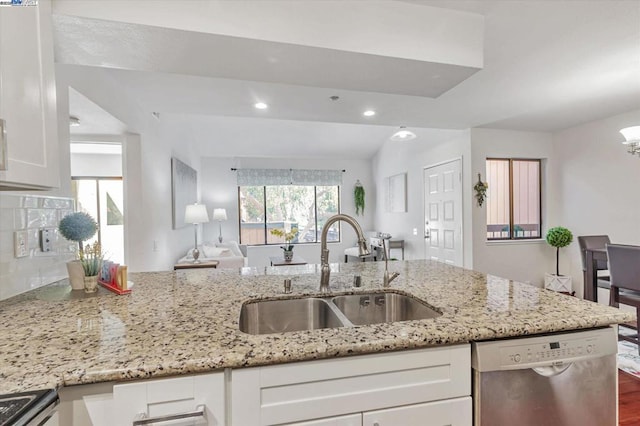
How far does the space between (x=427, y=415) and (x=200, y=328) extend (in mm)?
785

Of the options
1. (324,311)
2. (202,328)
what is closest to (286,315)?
(324,311)

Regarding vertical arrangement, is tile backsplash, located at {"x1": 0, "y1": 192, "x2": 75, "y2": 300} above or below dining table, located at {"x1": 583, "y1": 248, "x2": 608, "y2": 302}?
above

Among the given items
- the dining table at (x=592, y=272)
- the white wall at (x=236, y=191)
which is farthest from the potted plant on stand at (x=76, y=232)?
the white wall at (x=236, y=191)

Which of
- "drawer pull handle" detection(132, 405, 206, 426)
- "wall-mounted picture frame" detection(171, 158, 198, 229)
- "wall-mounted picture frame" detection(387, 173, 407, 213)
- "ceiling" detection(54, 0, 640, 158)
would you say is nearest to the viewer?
"drawer pull handle" detection(132, 405, 206, 426)

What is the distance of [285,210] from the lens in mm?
7031

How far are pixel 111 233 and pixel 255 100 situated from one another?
157 inches

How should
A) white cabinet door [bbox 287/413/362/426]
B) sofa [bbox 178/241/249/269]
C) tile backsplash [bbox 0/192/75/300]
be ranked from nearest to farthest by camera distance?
white cabinet door [bbox 287/413/362/426], tile backsplash [bbox 0/192/75/300], sofa [bbox 178/241/249/269]

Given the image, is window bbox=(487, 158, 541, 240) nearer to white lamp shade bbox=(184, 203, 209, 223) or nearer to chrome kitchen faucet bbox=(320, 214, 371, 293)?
chrome kitchen faucet bbox=(320, 214, 371, 293)

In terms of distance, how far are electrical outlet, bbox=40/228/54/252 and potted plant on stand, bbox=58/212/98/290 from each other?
0.50ft

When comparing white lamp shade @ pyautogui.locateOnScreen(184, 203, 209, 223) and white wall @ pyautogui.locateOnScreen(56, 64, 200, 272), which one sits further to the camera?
white lamp shade @ pyautogui.locateOnScreen(184, 203, 209, 223)

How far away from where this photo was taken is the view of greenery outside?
269 inches

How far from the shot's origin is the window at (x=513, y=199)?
173 inches

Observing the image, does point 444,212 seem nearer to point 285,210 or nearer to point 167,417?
point 285,210

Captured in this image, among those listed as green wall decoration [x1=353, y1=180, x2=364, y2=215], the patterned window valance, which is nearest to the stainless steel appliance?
the patterned window valance
